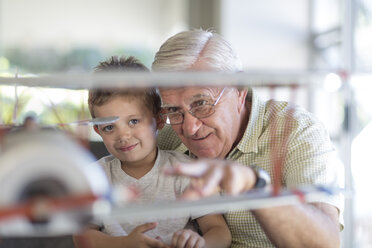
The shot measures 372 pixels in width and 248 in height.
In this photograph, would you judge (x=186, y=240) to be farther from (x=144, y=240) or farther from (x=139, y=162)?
(x=139, y=162)

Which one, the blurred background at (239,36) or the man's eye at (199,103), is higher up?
the blurred background at (239,36)

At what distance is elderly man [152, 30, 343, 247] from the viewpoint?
4.15 ft

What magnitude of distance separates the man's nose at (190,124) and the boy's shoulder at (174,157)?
6.5 inches

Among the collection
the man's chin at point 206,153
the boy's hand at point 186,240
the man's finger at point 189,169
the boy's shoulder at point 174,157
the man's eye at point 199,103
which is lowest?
the boy's hand at point 186,240

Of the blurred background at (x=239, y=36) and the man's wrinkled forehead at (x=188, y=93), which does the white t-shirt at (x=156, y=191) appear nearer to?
the man's wrinkled forehead at (x=188, y=93)

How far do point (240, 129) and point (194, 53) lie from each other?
1.03 ft

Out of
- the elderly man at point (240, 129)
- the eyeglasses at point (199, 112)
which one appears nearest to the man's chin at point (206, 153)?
the elderly man at point (240, 129)

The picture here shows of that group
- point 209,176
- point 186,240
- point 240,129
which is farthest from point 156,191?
point 209,176

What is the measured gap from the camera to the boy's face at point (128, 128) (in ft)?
4.41

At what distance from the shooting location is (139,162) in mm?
1476

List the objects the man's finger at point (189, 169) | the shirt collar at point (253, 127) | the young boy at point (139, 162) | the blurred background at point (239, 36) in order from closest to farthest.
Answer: the man's finger at point (189, 169), the young boy at point (139, 162), the shirt collar at point (253, 127), the blurred background at point (239, 36)

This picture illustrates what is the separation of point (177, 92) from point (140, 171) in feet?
0.96

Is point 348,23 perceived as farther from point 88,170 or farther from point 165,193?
point 88,170

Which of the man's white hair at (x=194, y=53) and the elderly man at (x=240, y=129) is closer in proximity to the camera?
the elderly man at (x=240, y=129)
